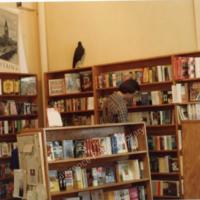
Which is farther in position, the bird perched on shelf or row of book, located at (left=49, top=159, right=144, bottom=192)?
the bird perched on shelf

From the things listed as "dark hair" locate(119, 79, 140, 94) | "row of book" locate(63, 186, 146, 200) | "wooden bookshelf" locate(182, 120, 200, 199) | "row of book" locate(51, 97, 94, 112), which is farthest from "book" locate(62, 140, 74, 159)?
"row of book" locate(51, 97, 94, 112)

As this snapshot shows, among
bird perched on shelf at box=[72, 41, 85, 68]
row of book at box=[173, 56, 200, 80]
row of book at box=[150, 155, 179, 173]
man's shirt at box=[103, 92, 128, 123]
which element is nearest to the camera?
man's shirt at box=[103, 92, 128, 123]

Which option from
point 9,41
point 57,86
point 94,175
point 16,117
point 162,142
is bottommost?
point 94,175

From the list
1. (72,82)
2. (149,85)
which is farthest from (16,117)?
(149,85)

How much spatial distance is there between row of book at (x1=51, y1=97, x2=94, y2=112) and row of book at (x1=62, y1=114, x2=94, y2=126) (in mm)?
162

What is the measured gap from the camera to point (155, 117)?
7.16 metres

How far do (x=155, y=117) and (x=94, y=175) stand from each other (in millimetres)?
2217

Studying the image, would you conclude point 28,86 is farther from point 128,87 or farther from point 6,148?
point 128,87

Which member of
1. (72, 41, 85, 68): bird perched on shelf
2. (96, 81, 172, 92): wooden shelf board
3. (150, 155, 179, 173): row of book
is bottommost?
(150, 155, 179, 173): row of book

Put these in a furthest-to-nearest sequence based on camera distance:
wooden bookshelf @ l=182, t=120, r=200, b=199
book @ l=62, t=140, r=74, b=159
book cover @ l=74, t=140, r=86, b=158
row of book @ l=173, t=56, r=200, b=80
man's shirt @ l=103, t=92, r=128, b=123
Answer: row of book @ l=173, t=56, r=200, b=80 < man's shirt @ l=103, t=92, r=128, b=123 < book cover @ l=74, t=140, r=86, b=158 < book @ l=62, t=140, r=74, b=159 < wooden bookshelf @ l=182, t=120, r=200, b=199

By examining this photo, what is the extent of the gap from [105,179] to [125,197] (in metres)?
0.41

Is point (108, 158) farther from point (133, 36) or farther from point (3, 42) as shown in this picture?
point (3, 42)

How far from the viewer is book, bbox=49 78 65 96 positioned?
8.21 m

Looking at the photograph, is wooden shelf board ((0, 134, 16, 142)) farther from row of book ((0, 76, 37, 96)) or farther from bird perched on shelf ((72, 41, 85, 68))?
bird perched on shelf ((72, 41, 85, 68))
